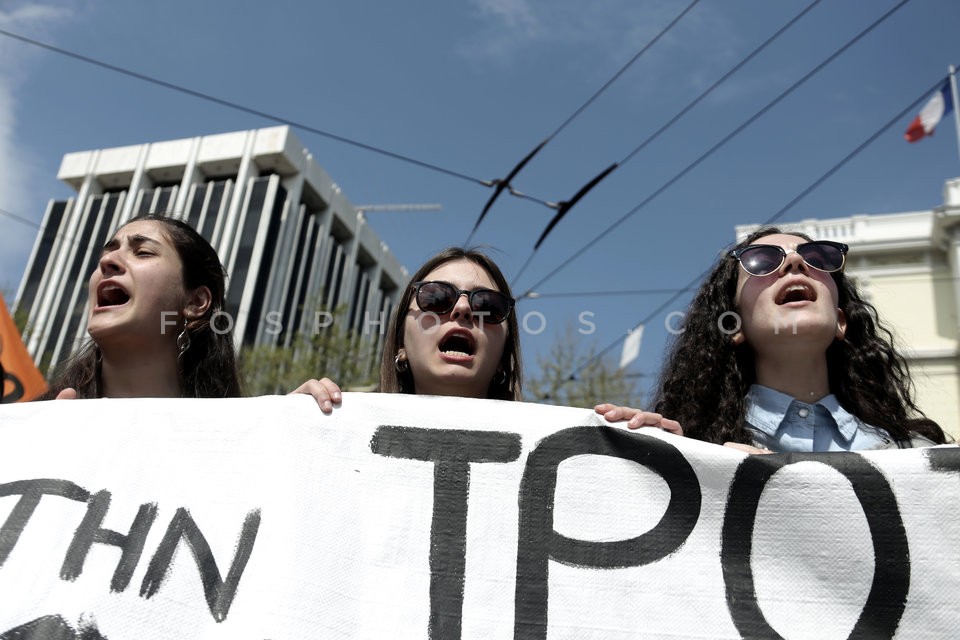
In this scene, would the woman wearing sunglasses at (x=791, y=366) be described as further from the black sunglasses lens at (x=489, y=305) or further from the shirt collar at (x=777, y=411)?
the black sunglasses lens at (x=489, y=305)

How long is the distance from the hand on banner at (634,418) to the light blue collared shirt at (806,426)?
364 millimetres

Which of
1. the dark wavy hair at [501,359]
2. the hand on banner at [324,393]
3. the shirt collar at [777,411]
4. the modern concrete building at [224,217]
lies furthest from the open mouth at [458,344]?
the modern concrete building at [224,217]

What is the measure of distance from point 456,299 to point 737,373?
92 cm

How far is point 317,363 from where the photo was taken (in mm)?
16062

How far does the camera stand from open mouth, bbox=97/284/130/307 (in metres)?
2.48

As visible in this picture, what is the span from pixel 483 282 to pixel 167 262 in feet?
3.62

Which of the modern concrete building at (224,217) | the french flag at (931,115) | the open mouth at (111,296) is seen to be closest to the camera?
the open mouth at (111,296)

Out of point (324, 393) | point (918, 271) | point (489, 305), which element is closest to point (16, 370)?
point (324, 393)

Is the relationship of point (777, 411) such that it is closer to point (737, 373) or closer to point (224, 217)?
point (737, 373)

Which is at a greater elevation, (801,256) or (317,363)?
(317,363)

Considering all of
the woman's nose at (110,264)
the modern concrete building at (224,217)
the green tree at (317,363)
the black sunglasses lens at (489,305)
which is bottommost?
the black sunglasses lens at (489,305)

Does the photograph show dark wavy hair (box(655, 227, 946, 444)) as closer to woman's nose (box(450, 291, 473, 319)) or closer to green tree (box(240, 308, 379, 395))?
woman's nose (box(450, 291, 473, 319))

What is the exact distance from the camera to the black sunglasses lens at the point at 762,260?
89.7 inches

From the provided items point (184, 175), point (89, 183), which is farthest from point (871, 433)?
point (89, 183)
